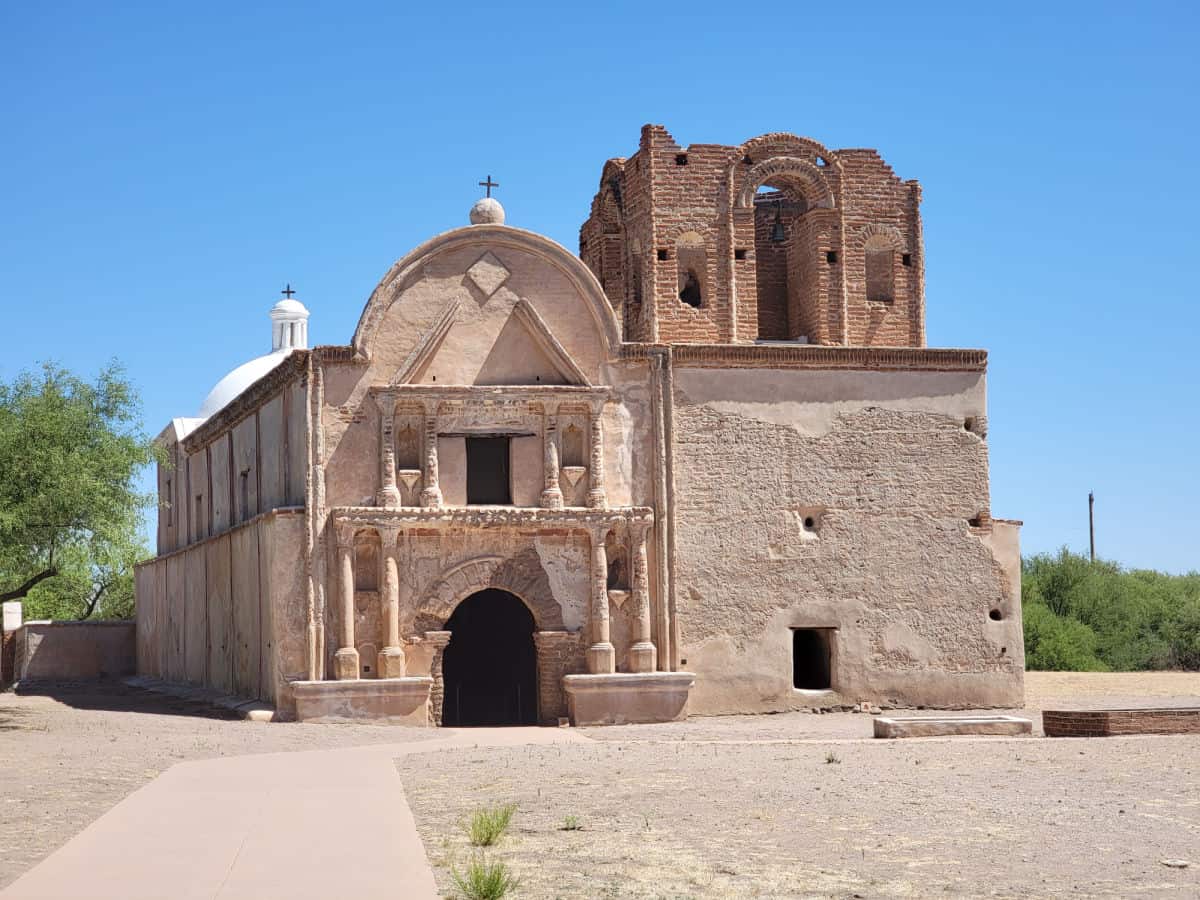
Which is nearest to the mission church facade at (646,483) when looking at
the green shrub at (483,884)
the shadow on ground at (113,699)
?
the shadow on ground at (113,699)

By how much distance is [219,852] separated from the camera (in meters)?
10.5

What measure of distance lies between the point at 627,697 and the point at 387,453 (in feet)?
16.3

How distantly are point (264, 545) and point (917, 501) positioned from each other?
10094 mm

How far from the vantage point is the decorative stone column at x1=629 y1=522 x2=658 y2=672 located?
75.9ft

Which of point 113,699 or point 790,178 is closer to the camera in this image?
point 790,178

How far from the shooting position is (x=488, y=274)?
23734 millimetres

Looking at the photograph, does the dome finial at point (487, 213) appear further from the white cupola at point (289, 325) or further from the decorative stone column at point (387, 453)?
the white cupola at point (289, 325)

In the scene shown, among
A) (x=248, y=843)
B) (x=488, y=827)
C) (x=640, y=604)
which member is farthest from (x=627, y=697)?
(x=248, y=843)

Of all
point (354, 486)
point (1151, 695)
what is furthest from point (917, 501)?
point (354, 486)

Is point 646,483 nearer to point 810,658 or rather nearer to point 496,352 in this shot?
point 496,352

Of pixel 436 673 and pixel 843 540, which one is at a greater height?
pixel 843 540

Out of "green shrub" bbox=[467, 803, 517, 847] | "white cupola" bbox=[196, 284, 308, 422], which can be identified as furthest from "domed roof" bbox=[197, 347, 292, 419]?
"green shrub" bbox=[467, 803, 517, 847]

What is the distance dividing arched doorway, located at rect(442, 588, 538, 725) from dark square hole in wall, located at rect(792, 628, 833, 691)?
428cm

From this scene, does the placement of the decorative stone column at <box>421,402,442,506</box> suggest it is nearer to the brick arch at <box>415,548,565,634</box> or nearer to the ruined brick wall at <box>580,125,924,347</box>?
the brick arch at <box>415,548,565,634</box>
